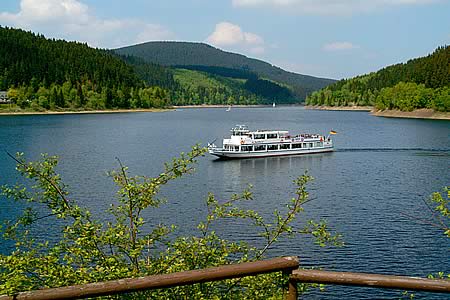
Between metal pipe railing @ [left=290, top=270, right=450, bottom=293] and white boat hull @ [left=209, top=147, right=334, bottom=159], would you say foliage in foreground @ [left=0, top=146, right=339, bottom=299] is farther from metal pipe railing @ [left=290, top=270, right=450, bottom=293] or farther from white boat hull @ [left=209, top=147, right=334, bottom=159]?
white boat hull @ [left=209, top=147, right=334, bottom=159]

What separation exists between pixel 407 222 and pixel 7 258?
28724 mm

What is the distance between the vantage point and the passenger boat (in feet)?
228

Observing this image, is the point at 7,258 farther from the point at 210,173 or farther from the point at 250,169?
the point at 250,169

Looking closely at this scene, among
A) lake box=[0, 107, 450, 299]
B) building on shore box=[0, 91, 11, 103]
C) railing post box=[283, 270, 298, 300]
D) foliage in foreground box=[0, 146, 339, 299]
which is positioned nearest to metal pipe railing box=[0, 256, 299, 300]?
railing post box=[283, 270, 298, 300]

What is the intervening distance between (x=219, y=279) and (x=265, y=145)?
68041 millimetres

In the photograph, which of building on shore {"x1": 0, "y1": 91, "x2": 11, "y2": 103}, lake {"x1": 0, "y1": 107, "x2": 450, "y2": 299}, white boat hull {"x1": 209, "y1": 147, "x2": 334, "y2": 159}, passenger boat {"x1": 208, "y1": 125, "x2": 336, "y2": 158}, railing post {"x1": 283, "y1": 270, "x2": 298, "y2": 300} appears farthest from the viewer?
building on shore {"x1": 0, "y1": 91, "x2": 11, "y2": 103}

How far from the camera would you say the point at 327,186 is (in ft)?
152

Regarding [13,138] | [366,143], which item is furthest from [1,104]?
[366,143]

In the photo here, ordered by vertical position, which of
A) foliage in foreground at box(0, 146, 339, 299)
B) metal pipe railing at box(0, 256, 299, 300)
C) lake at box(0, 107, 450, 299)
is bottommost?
lake at box(0, 107, 450, 299)

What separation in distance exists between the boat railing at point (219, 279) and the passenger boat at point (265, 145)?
61952 mm

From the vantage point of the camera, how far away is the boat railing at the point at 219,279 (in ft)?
15.3

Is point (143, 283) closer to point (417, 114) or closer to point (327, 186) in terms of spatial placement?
point (327, 186)

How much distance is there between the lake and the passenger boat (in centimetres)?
→ 196

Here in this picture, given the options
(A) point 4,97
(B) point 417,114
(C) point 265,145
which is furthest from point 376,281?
(A) point 4,97
